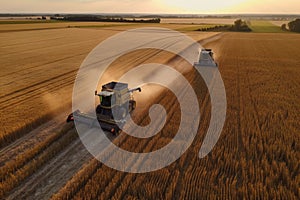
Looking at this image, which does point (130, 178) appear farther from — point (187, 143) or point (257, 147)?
point (257, 147)

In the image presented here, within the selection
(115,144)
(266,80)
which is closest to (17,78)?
(115,144)

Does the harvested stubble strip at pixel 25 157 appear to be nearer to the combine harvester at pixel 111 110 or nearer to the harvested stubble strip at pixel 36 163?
the harvested stubble strip at pixel 36 163

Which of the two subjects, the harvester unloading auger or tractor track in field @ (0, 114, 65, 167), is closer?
tractor track in field @ (0, 114, 65, 167)

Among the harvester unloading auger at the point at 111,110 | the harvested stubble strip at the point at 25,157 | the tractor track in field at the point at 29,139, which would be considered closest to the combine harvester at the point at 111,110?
the harvester unloading auger at the point at 111,110

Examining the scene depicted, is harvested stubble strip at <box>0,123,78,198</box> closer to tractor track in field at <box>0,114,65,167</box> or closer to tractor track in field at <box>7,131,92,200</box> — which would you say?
tractor track in field at <box>7,131,92,200</box>

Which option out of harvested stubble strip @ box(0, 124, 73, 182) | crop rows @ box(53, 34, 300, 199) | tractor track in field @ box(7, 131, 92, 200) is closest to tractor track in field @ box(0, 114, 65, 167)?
harvested stubble strip @ box(0, 124, 73, 182)

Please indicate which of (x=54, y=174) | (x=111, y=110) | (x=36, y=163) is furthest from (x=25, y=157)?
(x=111, y=110)

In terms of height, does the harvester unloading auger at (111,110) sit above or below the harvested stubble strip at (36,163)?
above

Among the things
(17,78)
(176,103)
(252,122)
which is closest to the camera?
(252,122)
